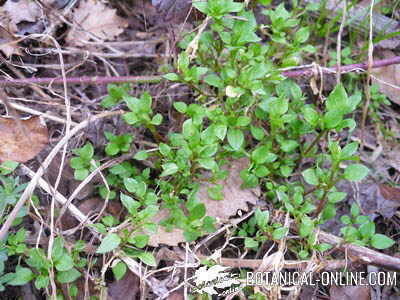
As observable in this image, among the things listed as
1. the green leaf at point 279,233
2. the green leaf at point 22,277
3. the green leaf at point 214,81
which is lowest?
the green leaf at point 22,277

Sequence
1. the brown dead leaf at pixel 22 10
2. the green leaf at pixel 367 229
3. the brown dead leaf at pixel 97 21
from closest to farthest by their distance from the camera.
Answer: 1. the green leaf at pixel 367 229
2. the brown dead leaf at pixel 22 10
3. the brown dead leaf at pixel 97 21

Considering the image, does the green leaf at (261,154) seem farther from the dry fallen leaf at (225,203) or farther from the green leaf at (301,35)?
the green leaf at (301,35)

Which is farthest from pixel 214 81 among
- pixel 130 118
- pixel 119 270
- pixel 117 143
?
pixel 119 270

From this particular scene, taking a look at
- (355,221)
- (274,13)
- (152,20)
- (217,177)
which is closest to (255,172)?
(217,177)

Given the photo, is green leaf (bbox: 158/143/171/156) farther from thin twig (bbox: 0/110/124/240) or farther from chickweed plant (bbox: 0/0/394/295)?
thin twig (bbox: 0/110/124/240)

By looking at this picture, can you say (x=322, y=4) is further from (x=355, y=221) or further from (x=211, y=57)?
(x=355, y=221)

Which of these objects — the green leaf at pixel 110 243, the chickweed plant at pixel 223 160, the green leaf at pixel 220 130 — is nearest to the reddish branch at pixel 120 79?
the chickweed plant at pixel 223 160

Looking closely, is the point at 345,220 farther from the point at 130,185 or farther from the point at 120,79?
the point at 120,79

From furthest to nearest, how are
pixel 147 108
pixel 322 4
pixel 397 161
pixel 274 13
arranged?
pixel 322 4 → pixel 397 161 → pixel 274 13 → pixel 147 108
